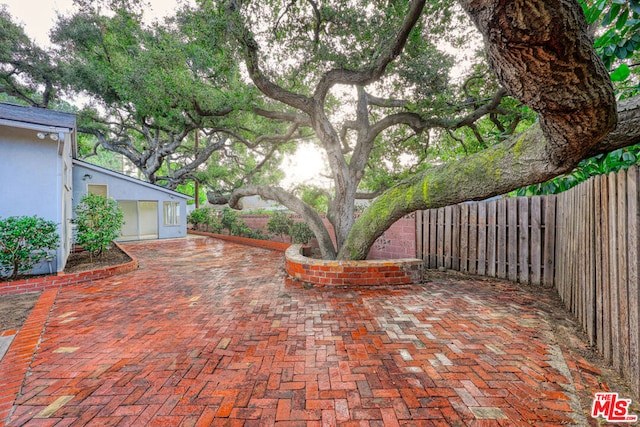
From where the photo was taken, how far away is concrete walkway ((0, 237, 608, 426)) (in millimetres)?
1725

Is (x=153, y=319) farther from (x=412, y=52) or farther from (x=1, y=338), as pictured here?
(x=412, y=52)

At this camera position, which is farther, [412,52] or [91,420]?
[412,52]

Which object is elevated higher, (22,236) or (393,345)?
(22,236)

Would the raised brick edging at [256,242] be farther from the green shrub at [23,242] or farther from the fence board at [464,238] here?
the green shrub at [23,242]

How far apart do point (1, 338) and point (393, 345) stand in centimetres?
429

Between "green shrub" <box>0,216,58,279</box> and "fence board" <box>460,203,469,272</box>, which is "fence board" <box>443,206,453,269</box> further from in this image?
"green shrub" <box>0,216,58,279</box>

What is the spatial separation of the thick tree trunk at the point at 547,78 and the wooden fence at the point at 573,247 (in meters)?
0.57

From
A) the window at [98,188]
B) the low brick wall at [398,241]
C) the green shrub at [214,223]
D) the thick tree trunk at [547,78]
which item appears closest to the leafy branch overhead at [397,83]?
the thick tree trunk at [547,78]

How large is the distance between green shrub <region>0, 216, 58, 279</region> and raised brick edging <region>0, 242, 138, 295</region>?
0.47 metres

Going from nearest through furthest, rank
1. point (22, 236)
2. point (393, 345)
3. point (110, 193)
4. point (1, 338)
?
point (393, 345) → point (1, 338) → point (22, 236) → point (110, 193)

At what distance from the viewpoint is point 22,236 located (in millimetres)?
4734

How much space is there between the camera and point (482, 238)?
533cm

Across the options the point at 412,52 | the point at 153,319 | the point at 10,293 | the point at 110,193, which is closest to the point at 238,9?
the point at 412,52

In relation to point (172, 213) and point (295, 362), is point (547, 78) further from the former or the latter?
point (172, 213)
